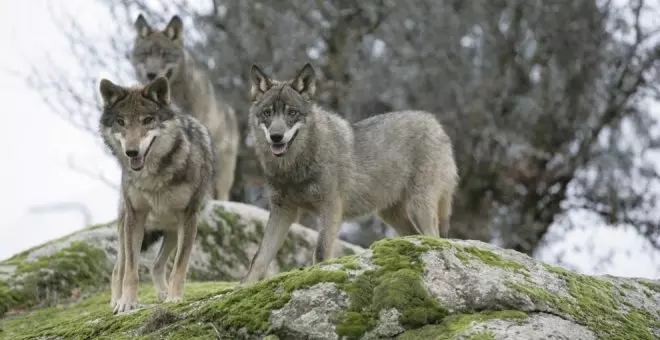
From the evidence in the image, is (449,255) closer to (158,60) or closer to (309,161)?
(309,161)

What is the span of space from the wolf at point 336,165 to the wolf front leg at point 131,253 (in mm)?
861

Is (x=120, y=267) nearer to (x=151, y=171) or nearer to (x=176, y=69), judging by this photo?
(x=151, y=171)

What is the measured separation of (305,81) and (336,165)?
2.56ft

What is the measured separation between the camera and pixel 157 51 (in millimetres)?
12742

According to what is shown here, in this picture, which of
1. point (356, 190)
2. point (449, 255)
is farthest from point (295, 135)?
point (449, 255)

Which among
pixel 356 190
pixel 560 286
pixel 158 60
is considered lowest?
pixel 560 286

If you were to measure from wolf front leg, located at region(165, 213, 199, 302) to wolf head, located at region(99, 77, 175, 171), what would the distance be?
67 centimetres

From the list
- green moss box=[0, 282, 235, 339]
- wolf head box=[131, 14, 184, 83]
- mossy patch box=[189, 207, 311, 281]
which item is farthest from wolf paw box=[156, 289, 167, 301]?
wolf head box=[131, 14, 184, 83]

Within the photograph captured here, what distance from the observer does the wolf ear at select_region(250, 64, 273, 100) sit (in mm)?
7539

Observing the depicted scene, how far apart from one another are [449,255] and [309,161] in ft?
9.76

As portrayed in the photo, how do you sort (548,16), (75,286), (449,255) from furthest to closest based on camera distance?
(548,16)
(75,286)
(449,255)

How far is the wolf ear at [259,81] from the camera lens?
7.54 m

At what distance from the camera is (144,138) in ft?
22.6

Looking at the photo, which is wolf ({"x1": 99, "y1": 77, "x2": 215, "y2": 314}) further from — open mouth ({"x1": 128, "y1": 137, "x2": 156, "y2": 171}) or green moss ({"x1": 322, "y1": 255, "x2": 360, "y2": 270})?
green moss ({"x1": 322, "y1": 255, "x2": 360, "y2": 270})
